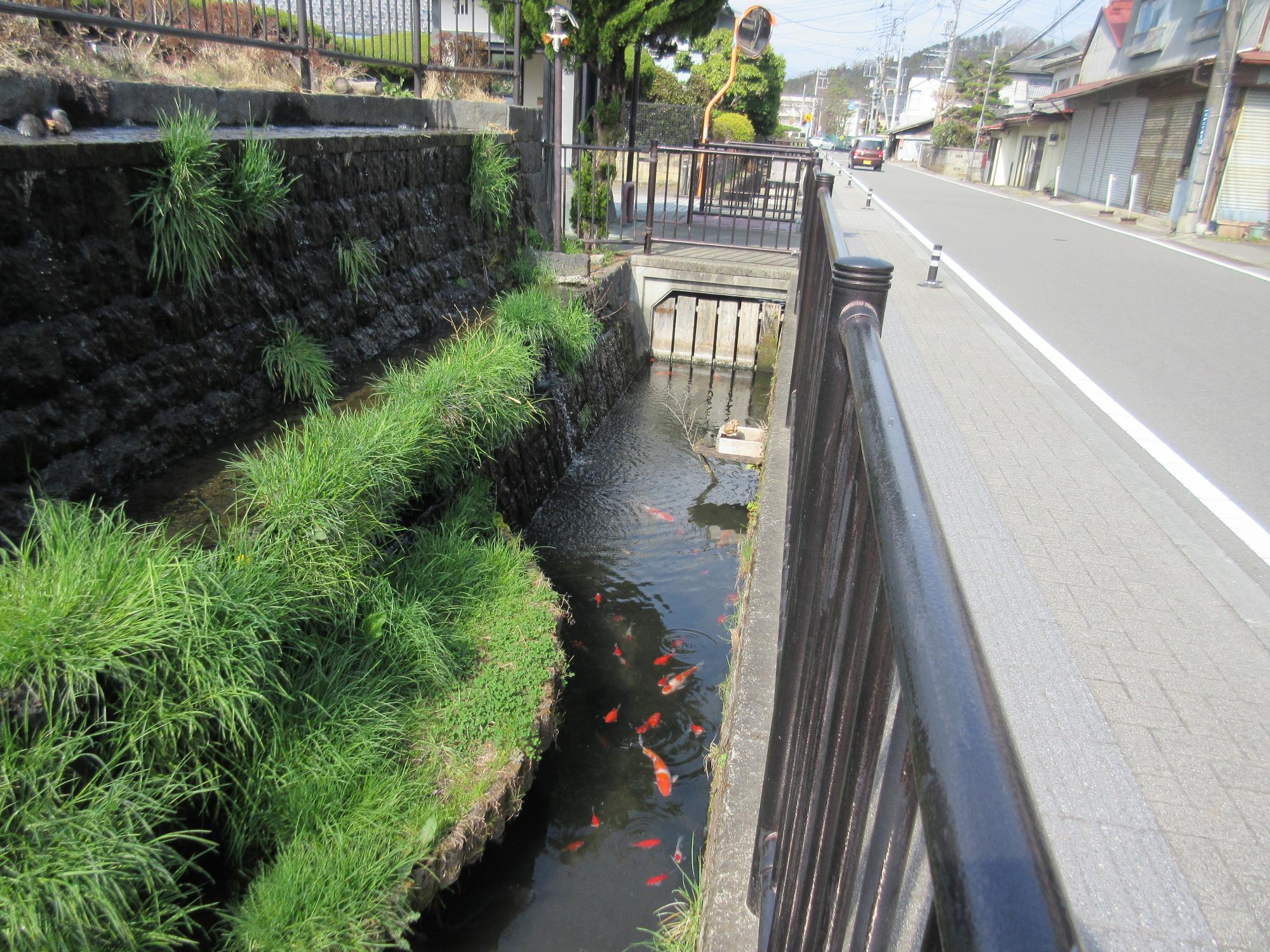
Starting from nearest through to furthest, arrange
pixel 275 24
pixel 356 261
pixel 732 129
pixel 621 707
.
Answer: pixel 621 707
pixel 356 261
pixel 275 24
pixel 732 129

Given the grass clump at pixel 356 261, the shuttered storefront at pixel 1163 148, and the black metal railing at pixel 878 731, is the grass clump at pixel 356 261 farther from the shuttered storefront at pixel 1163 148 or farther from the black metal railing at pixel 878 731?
the shuttered storefront at pixel 1163 148

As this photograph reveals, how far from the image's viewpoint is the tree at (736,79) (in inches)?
1248

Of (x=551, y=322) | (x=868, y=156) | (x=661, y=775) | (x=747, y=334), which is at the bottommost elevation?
(x=661, y=775)

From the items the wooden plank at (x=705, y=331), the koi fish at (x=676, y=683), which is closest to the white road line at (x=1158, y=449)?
the koi fish at (x=676, y=683)

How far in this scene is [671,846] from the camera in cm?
403

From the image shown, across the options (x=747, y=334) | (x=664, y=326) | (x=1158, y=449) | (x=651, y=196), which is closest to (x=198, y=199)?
(x=1158, y=449)

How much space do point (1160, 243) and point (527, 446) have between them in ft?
55.5

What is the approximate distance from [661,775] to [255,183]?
388cm

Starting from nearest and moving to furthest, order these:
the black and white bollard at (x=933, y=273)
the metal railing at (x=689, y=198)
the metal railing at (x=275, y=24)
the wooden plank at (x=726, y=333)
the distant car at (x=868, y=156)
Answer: the metal railing at (x=275, y=24), the metal railing at (x=689, y=198), the black and white bollard at (x=933, y=273), the wooden plank at (x=726, y=333), the distant car at (x=868, y=156)

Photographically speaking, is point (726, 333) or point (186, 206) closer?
point (186, 206)

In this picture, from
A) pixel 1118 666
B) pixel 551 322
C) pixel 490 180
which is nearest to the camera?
pixel 1118 666

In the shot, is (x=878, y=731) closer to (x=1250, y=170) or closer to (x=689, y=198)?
(x=689, y=198)

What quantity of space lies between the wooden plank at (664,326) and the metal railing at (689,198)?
0.85 metres

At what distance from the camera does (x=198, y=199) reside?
4227 mm
